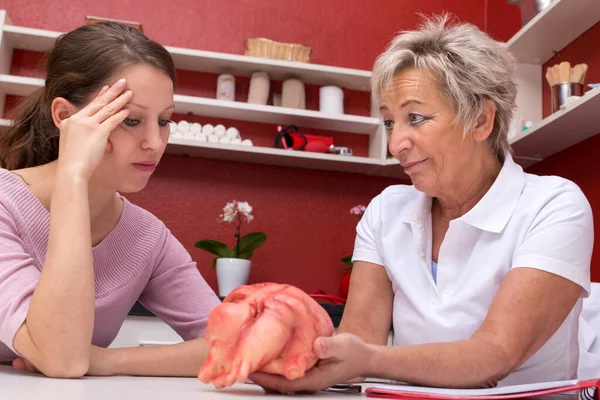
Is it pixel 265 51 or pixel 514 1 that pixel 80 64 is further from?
pixel 514 1

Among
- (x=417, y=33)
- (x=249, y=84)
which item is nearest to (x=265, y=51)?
(x=249, y=84)

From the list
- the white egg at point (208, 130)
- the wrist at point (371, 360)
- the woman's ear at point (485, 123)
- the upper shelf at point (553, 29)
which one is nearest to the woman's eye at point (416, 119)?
the woman's ear at point (485, 123)

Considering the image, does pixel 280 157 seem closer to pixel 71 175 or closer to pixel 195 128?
pixel 195 128

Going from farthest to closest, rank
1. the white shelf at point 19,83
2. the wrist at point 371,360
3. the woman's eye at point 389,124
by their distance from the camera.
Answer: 1. the white shelf at point 19,83
2. the woman's eye at point 389,124
3. the wrist at point 371,360

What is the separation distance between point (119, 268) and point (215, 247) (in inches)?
62.0

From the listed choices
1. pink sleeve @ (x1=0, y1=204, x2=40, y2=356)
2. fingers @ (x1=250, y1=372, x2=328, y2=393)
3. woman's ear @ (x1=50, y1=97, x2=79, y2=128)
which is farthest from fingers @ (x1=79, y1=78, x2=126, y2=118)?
fingers @ (x1=250, y1=372, x2=328, y2=393)

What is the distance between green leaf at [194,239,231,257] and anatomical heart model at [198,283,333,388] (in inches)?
85.3

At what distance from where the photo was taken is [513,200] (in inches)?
51.1

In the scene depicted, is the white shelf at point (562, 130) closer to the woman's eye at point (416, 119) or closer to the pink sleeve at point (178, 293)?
the woman's eye at point (416, 119)

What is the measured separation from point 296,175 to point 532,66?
1196 millimetres

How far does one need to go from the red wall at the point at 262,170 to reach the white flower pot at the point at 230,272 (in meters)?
0.26

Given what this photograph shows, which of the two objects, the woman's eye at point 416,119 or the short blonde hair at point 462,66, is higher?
Result: the short blonde hair at point 462,66

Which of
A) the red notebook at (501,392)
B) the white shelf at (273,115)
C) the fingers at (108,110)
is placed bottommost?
the red notebook at (501,392)

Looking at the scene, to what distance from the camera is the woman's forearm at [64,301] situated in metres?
0.96
